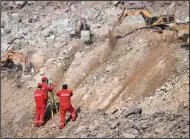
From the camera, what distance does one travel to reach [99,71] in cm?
1794

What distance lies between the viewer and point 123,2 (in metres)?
24.6

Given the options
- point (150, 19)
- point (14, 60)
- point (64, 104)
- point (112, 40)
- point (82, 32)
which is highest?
point (150, 19)

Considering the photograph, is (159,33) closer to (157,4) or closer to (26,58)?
(157,4)

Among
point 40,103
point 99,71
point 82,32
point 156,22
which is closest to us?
point 40,103

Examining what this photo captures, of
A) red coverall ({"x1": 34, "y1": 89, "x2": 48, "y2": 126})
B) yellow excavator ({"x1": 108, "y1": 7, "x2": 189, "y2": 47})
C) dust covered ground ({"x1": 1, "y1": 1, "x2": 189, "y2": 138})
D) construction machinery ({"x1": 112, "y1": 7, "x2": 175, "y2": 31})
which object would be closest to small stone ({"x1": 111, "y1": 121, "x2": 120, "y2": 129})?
dust covered ground ({"x1": 1, "y1": 1, "x2": 189, "y2": 138})

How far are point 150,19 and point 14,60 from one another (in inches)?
268

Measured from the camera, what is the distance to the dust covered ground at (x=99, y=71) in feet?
43.5

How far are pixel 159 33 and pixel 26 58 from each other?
6477mm

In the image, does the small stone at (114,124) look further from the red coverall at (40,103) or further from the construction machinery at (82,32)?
the construction machinery at (82,32)

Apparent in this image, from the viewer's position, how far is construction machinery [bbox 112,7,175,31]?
2008 cm

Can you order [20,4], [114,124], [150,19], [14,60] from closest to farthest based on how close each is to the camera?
[114,124], [150,19], [14,60], [20,4]

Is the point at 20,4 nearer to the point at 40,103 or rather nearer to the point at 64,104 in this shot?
the point at 40,103

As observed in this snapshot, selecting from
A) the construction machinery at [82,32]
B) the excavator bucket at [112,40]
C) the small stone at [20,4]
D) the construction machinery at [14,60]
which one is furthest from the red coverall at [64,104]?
the small stone at [20,4]

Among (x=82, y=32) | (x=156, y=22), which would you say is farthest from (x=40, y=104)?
(x=156, y=22)
